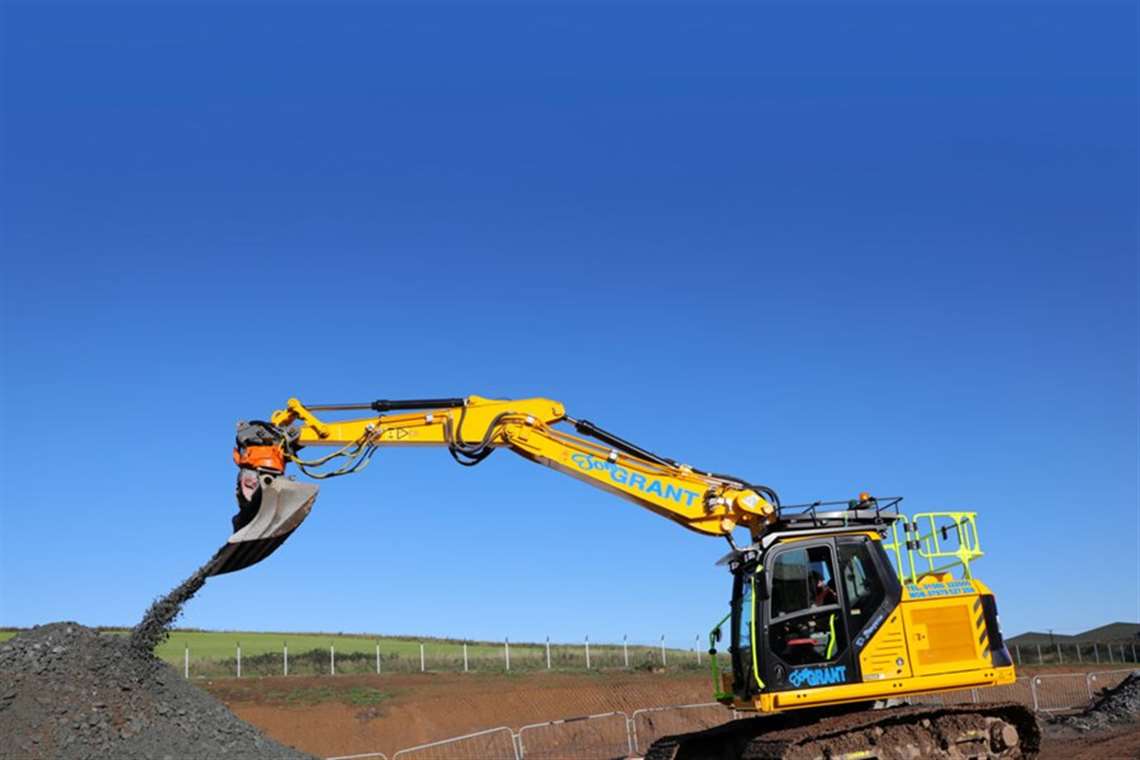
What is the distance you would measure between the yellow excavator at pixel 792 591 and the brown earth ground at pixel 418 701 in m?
17.7

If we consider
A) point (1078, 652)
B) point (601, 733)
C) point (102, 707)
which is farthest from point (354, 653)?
point (1078, 652)

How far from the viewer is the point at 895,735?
12.4 m

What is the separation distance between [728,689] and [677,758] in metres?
1.16

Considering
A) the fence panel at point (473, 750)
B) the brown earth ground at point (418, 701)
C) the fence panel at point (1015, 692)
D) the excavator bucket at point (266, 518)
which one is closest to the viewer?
the excavator bucket at point (266, 518)

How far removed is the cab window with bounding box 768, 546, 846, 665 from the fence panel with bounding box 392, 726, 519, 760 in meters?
16.7

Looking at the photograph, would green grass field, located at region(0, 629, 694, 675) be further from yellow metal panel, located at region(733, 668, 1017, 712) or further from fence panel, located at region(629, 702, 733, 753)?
yellow metal panel, located at region(733, 668, 1017, 712)

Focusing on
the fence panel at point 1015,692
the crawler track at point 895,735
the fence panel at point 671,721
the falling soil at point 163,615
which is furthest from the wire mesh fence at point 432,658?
the crawler track at point 895,735

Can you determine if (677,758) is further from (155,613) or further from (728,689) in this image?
(155,613)

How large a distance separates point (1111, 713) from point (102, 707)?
2276cm

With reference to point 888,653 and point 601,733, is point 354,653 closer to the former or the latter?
point 601,733

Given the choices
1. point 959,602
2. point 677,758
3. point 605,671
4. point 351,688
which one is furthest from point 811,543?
point 605,671

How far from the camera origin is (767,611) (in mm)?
12469

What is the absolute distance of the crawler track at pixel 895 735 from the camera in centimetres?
1199

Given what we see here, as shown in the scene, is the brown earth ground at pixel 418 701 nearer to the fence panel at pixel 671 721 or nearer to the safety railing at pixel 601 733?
the safety railing at pixel 601 733
